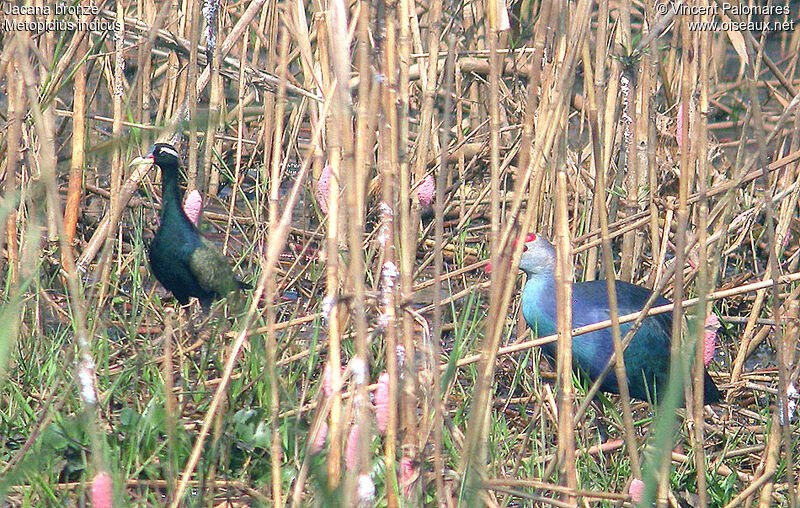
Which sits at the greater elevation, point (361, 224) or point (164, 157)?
point (361, 224)

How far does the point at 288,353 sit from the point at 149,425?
455 mm

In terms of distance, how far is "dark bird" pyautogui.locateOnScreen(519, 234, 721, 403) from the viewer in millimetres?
2566

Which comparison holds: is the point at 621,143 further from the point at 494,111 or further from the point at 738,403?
the point at 494,111

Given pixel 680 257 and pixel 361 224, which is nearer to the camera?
pixel 361 224

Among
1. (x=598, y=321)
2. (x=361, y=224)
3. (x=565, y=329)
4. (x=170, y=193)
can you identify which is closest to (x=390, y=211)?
(x=361, y=224)

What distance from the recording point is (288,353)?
2.35 m

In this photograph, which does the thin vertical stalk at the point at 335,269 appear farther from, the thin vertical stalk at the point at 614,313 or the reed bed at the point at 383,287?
the thin vertical stalk at the point at 614,313

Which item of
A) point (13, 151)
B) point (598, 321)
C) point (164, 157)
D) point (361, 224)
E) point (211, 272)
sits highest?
point (13, 151)

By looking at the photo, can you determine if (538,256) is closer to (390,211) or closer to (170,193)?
(170,193)

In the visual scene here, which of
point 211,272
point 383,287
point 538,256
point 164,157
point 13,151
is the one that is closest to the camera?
point 13,151

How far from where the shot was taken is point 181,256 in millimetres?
2898

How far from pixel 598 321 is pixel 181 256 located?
3.76ft

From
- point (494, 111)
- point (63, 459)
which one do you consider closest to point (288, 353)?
point (63, 459)

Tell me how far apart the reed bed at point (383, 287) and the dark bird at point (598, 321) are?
0.25 feet
